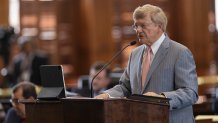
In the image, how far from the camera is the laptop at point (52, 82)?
3984 mm

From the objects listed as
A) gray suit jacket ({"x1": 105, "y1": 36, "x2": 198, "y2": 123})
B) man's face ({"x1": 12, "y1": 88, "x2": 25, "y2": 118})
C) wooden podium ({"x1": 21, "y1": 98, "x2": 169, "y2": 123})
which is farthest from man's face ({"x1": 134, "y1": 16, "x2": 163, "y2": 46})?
man's face ({"x1": 12, "y1": 88, "x2": 25, "y2": 118})

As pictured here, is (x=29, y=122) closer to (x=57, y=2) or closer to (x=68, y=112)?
(x=68, y=112)

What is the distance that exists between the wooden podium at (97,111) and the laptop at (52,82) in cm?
7

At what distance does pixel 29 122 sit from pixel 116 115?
2.18 feet

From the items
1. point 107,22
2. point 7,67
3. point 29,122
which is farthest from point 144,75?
point 107,22

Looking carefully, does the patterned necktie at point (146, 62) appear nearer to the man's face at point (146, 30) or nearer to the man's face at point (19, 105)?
the man's face at point (146, 30)

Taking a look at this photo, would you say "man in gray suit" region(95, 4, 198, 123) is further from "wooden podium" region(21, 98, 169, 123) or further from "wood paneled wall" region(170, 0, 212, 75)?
"wood paneled wall" region(170, 0, 212, 75)

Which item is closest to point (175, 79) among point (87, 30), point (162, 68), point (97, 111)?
point (162, 68)

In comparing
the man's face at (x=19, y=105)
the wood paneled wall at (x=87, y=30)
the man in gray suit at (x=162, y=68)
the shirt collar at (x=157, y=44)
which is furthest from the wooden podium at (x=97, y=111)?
the wood paneled wall at (x=87, y=30)

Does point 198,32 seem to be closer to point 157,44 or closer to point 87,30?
point 87,30

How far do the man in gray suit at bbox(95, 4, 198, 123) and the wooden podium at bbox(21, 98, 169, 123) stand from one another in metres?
0.18

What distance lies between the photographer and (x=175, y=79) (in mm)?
3926

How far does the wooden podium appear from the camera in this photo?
11.5ft

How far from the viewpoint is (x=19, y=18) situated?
43.1ft
